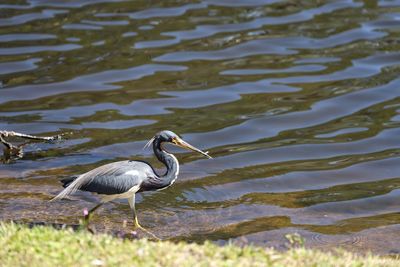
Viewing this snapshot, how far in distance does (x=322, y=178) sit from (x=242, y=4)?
24.9 feet

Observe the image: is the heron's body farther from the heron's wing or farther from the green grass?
the green grass

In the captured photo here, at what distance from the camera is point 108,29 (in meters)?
17.5

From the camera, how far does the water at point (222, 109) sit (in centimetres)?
1070

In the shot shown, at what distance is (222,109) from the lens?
14.2 meters

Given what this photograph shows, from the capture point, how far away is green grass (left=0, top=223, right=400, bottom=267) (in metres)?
6.83

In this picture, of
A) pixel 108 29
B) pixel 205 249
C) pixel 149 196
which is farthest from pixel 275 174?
pixel 108 29

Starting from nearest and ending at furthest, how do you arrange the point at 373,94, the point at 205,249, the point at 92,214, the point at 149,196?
1. the point at 205,249
2. the point at 92,214
3. the point at 149,196
4. the point at 373,94

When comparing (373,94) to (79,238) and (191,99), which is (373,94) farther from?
(79,238)

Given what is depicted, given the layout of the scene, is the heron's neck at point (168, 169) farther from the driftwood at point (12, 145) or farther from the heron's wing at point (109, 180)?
the driftwood at point (12, 145)

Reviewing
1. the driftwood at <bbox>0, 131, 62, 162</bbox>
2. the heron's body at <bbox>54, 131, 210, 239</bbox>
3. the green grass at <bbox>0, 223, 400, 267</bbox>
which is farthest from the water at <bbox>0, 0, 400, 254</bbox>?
the green grass at <bbox>0, 223, 400, 267</bbox>

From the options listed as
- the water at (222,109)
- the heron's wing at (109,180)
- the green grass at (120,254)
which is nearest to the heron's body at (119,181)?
the heron's wing at (109,180)

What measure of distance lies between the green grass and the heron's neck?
267 cm

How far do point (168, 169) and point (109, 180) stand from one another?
75 cm

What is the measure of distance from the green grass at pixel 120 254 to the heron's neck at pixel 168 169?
2.67m
